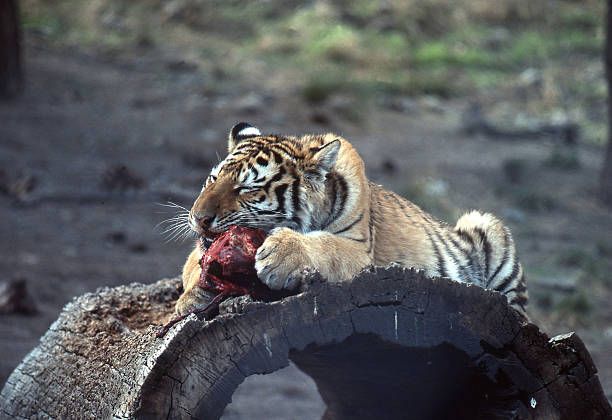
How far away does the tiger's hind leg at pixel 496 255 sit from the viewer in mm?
3807

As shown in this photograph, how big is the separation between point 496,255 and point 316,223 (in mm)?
1248

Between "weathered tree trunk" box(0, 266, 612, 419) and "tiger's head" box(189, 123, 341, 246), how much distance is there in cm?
52

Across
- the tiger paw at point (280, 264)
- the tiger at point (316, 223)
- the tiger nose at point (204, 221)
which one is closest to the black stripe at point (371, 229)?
the tiger at point (316, 223)

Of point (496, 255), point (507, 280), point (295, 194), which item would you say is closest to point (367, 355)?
point (295, 194)

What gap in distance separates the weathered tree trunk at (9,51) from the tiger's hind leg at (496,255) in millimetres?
8470

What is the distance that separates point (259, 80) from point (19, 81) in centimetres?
413

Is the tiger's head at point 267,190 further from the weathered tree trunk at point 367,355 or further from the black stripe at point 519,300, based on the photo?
the black stripe at point 519,300

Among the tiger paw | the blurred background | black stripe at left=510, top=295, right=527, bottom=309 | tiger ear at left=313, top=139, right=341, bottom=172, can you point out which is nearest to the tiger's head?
tiger ear at left=313, top=139, right=341, bottom=172

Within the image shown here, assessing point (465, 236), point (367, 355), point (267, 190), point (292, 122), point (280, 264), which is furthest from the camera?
point (292, 122)

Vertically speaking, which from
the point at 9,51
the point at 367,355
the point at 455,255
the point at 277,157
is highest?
the point at 9,51

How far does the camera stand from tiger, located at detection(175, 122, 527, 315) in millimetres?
2811

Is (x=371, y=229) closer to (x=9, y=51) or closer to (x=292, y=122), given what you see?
(x=292, y=122)

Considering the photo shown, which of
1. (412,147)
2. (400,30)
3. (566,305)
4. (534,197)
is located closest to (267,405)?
(566,305)

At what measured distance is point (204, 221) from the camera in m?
2.95
